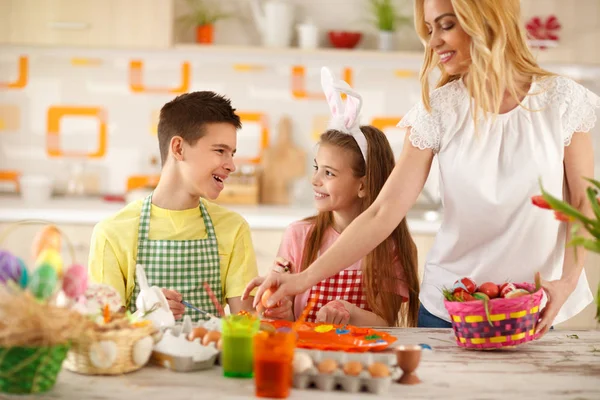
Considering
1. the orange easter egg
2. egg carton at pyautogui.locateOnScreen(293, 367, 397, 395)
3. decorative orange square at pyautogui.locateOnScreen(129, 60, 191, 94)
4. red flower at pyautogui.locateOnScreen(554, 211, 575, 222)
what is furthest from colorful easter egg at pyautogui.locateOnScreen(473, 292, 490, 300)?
decorative orange square at pyautogui.locateOnScreen(129, 60, 191, 94)

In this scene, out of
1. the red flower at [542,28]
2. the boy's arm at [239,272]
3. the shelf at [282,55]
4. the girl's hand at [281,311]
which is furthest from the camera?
the shelf at [282,55]

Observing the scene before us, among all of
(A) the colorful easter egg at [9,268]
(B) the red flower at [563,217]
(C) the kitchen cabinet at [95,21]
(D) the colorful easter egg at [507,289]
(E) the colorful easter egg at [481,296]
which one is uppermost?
(C) the kitchen cabinet at [95,21]

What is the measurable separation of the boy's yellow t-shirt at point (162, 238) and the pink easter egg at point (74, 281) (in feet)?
2.13

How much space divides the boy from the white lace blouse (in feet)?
1.87

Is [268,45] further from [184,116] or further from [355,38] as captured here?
[184,116]

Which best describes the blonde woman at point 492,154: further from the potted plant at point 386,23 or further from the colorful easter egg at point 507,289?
the potted plant at point 386,23

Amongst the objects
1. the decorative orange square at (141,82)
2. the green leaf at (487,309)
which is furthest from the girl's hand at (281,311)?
the decorative orange square at (141,82)

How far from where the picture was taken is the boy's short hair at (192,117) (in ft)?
7.73

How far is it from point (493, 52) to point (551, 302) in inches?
23.0

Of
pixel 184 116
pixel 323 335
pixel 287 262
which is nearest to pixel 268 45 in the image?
pixel 184 116

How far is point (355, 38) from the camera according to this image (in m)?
4.27

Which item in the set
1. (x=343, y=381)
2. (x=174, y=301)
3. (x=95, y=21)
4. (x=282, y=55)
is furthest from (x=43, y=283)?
(x=282, y=55)

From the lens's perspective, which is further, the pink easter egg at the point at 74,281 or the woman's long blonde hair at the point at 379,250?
the woman's long blonde hair at the point at 379,250

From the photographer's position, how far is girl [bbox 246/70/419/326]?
2.34m
